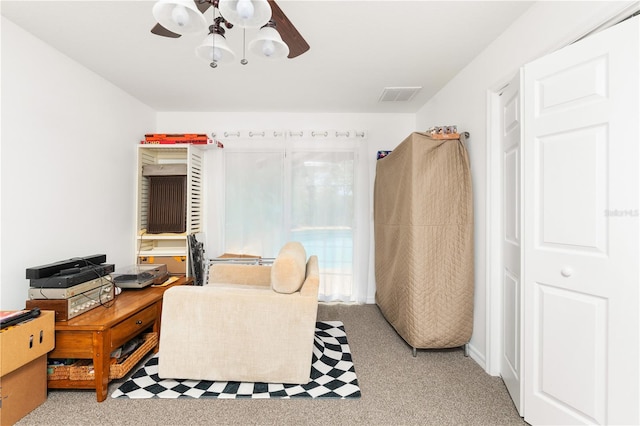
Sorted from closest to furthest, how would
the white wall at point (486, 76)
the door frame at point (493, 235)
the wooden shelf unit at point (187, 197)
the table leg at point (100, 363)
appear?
the white wall at point (486, 76) < the table leg at point (100, 363) < the door frame at point (493, 235) < the wooden shelf unit at point (187, 197)

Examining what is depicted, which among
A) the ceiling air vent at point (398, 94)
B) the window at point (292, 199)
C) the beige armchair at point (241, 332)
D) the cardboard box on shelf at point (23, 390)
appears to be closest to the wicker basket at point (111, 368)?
the cardboard box on shelf at point (23, 390)

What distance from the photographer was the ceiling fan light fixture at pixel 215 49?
134 cm

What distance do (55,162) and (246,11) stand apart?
83.7 inches

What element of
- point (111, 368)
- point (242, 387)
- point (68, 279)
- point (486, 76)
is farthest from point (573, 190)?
point (68, 279)

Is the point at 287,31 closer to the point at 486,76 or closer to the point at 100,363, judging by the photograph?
the point at 486,76

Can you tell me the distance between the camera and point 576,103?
4.49 feet

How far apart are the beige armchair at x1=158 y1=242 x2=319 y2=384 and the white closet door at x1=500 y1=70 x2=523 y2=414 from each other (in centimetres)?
128

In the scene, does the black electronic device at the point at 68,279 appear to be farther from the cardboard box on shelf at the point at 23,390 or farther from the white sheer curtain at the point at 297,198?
the white sheer curtain at the point at 297,198

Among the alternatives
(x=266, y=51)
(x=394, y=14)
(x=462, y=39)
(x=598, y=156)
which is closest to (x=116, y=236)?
(x=266, y=51)

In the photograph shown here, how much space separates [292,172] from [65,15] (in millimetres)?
2343

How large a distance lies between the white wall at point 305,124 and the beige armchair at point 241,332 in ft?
6.23

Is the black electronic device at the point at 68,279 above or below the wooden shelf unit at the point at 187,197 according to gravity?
below

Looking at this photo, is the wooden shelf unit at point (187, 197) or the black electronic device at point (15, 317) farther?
the wooden shelf unit at point (187, 197)

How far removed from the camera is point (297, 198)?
364 cm
